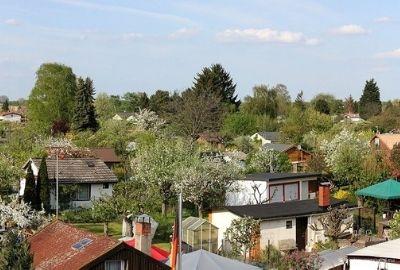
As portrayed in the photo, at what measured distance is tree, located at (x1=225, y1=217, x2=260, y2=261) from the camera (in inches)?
1138

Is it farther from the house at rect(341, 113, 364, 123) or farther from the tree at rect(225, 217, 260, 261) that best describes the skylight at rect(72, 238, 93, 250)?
the house at rect(341, 113, 364, 123)

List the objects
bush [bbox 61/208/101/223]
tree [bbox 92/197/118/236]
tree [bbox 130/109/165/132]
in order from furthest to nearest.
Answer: tree [bbox 130/109/165/132]
bush [bbox 61/208/101/223]
tree [bbox 92/197/118/236]

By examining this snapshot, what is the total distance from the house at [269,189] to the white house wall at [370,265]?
16.3 meters

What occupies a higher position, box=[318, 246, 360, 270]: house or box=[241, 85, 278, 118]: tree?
box=[241, 85, 278, 118]: tree

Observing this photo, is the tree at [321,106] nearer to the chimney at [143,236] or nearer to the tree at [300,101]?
the tree at [300,101]

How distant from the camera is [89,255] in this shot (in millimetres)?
19703

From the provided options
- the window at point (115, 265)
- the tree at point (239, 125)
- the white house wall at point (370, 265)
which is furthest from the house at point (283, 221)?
the tree at point (239, 125)

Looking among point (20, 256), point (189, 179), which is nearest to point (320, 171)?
point (189, 179)

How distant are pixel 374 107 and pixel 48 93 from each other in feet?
220

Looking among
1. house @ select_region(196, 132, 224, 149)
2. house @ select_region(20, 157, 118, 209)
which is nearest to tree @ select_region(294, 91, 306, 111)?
house @ select_region(196, 132, 224, 149)

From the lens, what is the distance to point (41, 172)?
125 ft

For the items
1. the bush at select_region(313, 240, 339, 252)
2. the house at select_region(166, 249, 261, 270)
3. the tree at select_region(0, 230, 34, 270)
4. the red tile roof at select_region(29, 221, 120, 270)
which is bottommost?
the bush at select_region(313, 240, 339, 252)

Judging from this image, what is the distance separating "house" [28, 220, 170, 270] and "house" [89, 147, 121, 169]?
31.9 m

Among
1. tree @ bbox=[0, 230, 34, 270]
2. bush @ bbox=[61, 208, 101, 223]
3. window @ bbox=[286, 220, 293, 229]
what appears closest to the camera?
Result: tree @ bbox=[0, 230, 34, 270]
